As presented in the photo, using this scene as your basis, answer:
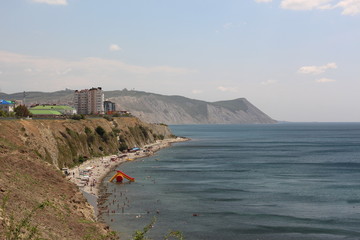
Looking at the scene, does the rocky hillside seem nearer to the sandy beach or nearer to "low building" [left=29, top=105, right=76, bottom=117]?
the sandy beach

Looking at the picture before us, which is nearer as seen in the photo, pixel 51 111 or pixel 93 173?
pixel 93 173

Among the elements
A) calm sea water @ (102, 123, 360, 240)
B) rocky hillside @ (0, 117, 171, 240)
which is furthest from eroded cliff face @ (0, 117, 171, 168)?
calm sea water @ (102, 123, 360, 240)

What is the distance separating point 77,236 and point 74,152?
67.4 metres

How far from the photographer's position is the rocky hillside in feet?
126

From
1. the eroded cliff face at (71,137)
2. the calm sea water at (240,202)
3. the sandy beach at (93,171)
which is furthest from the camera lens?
the eroded cliff face at (71,137)

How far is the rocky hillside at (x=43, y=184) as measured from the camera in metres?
38.4

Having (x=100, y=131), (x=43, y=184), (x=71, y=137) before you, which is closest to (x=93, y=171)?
(x=71, y=137)

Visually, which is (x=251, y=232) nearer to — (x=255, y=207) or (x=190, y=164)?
(x=255, y=207)

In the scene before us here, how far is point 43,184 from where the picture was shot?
54094 mm

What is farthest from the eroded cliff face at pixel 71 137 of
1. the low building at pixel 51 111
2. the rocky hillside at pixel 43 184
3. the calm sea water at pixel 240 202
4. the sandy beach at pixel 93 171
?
the low building at pixel 51 111

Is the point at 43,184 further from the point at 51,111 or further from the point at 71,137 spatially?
the point at 51,111

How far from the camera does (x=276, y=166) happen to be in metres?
119

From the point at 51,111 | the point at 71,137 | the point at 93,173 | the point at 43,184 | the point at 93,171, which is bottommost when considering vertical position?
the point at 93,173

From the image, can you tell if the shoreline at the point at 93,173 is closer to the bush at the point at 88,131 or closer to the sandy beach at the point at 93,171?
the sandy beach at the point at 93,171
